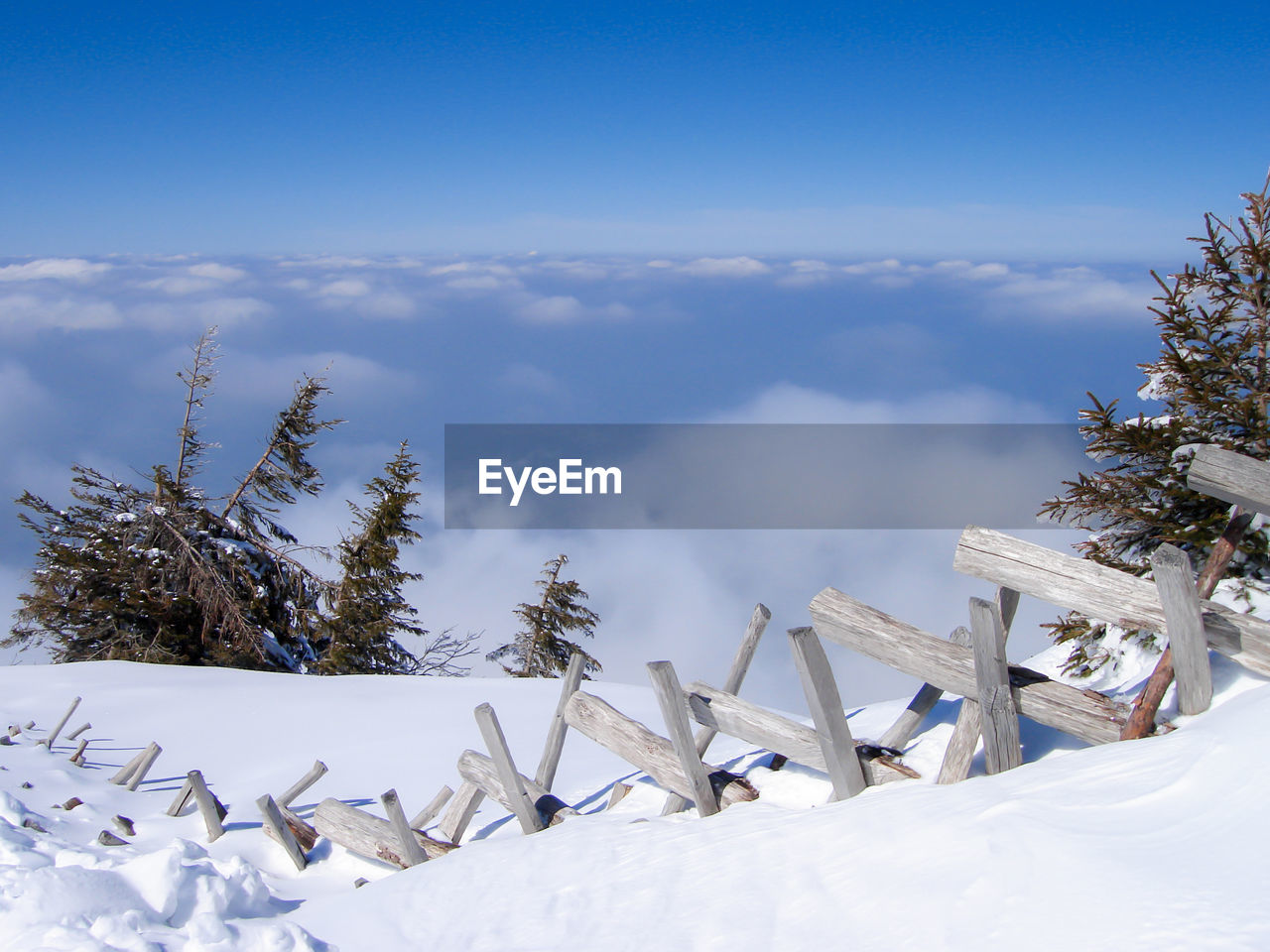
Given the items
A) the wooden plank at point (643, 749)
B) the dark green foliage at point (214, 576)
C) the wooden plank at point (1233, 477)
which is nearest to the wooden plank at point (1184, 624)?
the wooden plank at point (1233, 477)

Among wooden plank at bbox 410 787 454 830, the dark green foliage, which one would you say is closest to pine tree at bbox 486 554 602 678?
the dark green foliage

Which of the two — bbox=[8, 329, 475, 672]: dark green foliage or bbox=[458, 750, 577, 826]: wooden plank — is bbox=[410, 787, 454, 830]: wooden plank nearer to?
bbox=[458, 750, 577, 826]: wooden plank

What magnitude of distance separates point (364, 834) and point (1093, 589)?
18.5ft

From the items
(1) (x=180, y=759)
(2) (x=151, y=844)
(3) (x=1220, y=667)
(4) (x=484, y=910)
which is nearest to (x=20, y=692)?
(1) (x=180, y=759)

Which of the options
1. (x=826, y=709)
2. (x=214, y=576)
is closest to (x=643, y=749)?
(x=826, y=709)

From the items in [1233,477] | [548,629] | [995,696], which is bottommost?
[548,629]

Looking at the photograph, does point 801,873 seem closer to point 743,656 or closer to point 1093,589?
point 1093,589

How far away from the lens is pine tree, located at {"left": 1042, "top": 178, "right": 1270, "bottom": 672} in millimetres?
7898

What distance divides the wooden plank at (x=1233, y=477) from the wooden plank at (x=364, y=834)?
5751 millimetres

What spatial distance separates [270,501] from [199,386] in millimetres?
4026

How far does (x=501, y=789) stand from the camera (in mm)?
6750

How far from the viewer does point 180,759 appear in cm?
1012

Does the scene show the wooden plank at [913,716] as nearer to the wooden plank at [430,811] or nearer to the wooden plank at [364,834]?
the wooden plank at [364,834]

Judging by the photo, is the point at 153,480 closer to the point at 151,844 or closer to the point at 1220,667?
the point at 151,844
